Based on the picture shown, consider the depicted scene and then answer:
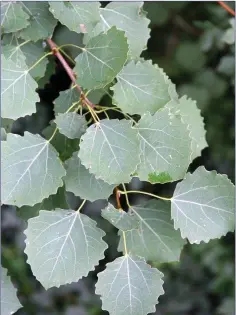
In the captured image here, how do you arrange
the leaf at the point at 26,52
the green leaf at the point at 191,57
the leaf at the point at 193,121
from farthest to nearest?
the green leaf at the point at 191,57
the leaf at the point at 193,121
the leaf at the point at 26,52

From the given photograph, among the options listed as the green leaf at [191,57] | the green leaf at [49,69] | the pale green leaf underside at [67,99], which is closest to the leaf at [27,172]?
the pale green leaf underside at [67,99]

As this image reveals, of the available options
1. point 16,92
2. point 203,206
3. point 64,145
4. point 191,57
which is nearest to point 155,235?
point 203,206

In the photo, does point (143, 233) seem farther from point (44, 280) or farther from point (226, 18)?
point (226, 18)

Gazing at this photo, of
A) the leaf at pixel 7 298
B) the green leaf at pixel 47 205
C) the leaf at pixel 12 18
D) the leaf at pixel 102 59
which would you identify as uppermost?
the leaf at pixel 12 18

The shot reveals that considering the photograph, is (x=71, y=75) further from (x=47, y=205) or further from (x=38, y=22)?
(x=47, y=205)

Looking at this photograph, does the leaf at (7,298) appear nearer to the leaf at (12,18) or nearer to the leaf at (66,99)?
the leaf at (66,99)

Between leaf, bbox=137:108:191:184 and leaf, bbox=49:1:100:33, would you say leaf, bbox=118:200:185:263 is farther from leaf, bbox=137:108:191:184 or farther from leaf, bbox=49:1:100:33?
leaf, bbox=49:1:100:33

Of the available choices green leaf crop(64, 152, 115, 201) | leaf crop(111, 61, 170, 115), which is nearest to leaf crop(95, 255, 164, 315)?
green leaf crop(64, 152, 115, 201)
